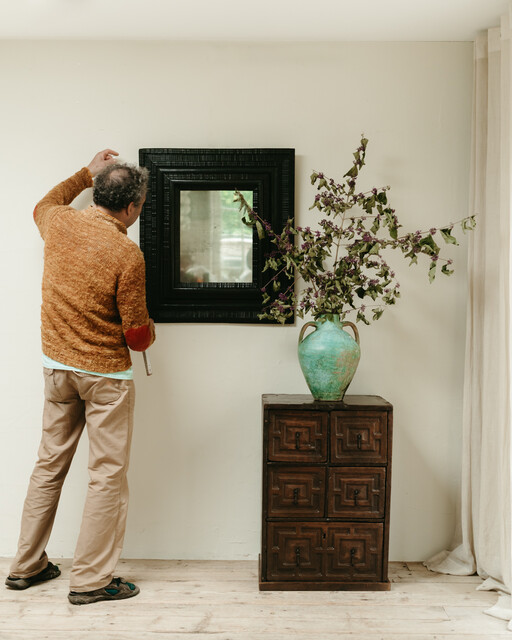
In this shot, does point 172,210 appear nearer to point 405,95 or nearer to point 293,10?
point 293,10

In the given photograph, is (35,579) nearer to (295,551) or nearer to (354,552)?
(295,551)

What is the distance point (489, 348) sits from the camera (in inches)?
105

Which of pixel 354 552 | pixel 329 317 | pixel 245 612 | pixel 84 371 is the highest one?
pixel 329 317

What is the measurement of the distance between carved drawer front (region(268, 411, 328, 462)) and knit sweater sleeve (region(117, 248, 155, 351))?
2.08ft

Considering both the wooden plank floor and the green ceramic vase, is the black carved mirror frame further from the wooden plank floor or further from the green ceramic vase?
the wooden plank floor

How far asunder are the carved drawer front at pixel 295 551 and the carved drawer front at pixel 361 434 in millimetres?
326

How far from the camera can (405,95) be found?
2.88m

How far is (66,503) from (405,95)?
247 cm

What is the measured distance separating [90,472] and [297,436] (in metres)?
0.84

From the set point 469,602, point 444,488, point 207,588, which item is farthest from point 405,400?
point 207,588

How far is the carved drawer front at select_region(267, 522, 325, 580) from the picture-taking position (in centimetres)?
255

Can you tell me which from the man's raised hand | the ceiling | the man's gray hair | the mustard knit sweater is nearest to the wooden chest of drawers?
the mustard knit sweater

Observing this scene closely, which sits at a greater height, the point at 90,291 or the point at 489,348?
the point at 90,291

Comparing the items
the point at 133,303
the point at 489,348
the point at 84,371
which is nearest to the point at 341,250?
the point at 489,348
